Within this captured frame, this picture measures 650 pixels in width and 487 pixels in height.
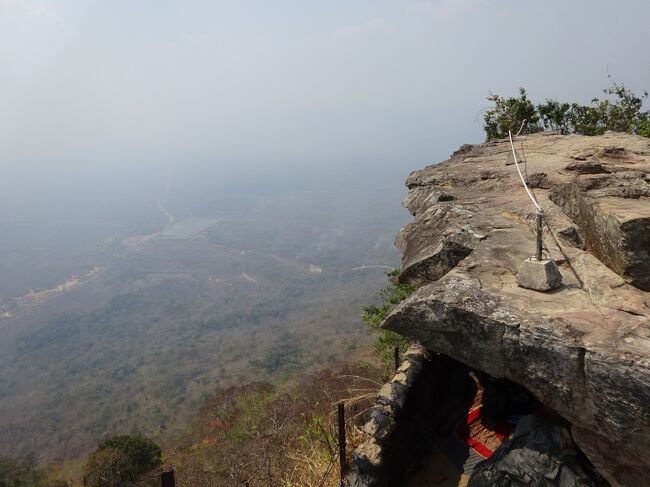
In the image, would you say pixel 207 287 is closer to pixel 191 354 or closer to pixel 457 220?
pixel 191 354

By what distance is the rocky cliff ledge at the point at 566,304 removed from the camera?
454 cm

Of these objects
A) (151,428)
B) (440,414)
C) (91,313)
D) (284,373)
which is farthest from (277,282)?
(440,414)

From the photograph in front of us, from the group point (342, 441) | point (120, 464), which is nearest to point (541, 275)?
point (342, 441)

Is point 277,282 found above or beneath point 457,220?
Answer: beneath

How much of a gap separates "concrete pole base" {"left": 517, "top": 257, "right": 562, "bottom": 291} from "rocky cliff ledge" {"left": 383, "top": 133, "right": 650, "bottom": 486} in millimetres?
112

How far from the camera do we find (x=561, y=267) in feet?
20.8

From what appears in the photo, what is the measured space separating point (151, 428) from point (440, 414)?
64173 millimetres

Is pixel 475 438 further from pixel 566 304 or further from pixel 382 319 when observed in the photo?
pixel 382 319

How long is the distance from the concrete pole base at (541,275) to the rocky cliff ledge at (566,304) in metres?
0.11

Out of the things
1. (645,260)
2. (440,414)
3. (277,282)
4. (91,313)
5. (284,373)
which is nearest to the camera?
(645,260)

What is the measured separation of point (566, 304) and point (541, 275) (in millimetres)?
484

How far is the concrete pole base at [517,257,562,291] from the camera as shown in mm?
5707

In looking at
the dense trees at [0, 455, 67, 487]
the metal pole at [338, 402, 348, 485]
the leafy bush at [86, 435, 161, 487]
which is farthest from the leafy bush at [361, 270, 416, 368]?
the dense trees at [0, 455, 67, 487]

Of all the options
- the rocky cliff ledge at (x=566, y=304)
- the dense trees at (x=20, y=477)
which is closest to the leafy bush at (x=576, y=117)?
the rocky cliff ledge at (x=566, y=304)
